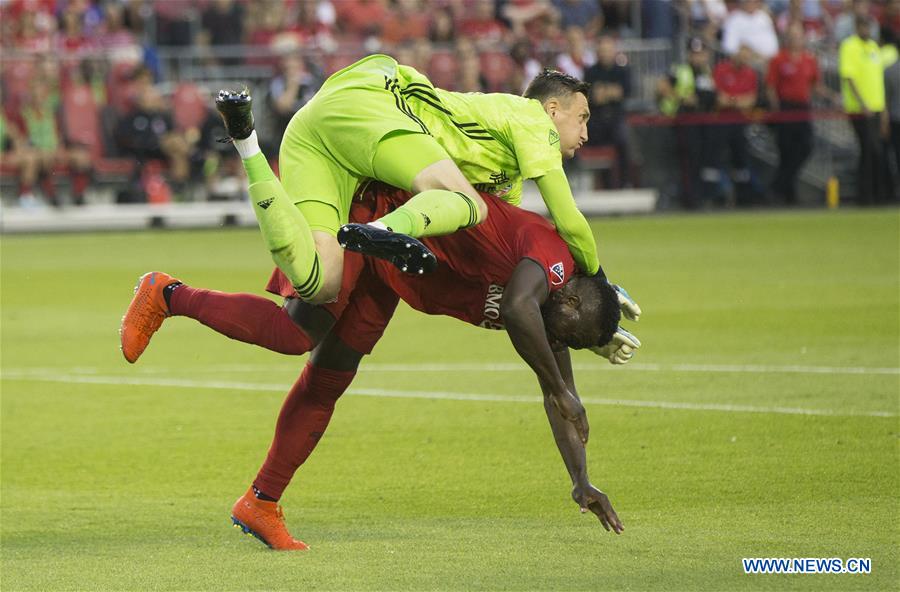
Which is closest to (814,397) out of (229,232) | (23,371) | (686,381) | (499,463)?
(686,381)

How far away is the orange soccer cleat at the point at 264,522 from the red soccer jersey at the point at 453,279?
82cm

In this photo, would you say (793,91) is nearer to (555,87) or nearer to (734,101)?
(734,101)

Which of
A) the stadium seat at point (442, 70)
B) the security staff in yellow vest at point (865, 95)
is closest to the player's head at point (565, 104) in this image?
the security staff in yellow vest at point (865, 95)

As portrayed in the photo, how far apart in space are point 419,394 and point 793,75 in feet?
54.8

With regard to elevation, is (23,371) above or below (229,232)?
above

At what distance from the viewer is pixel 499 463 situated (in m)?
9.17

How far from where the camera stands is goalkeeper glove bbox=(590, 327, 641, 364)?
23.1 ft

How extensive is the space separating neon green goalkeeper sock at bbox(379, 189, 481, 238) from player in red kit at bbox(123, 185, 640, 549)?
249 mm

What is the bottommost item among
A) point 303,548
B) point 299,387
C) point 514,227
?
point 303,548

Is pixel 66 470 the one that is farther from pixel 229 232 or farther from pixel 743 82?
pixel 743 82

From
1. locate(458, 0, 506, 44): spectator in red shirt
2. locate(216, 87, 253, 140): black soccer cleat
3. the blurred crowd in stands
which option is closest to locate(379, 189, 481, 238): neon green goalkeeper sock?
locate(216, 87, 253, 140): black soccer cleat

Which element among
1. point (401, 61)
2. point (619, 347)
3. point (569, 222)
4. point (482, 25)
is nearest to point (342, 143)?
point (569, 222)

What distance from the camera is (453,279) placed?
290 inches

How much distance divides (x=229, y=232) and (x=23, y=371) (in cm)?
1258
